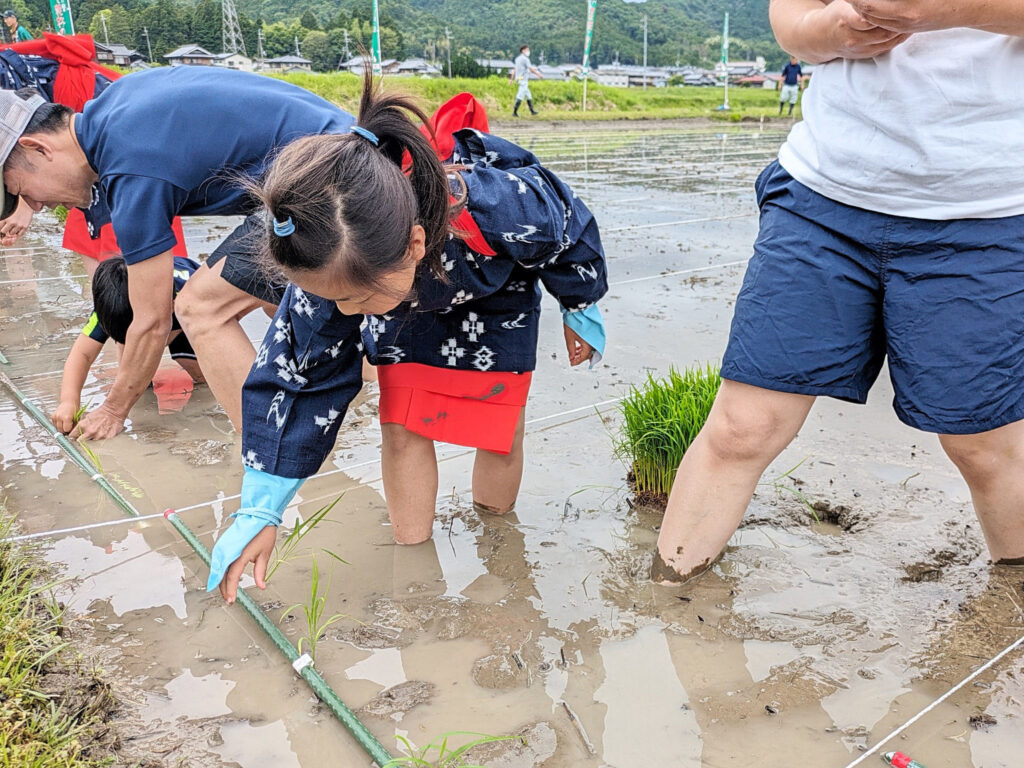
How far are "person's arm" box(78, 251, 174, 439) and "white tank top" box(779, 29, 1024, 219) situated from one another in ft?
5.71

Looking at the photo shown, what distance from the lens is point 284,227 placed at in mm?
1481

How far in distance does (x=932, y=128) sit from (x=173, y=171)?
1.84 meters

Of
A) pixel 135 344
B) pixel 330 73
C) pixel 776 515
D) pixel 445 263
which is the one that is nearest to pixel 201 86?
pixel 135 344

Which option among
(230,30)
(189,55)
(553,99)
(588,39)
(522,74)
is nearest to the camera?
(189,55)

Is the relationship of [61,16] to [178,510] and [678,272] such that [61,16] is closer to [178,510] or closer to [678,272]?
[678,272]

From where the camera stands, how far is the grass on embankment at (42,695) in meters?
1.36

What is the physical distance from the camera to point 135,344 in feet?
8.30

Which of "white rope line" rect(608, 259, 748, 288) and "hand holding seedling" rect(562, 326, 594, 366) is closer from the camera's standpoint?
"hand holding seedling" rect(562, 326, 594, 366)

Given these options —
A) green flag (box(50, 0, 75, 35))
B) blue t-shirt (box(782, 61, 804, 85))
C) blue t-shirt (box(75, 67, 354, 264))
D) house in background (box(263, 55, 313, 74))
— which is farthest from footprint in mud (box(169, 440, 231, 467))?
blue t-shirt (box(782, 61, 804, 85))

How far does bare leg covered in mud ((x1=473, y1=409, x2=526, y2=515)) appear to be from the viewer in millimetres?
2316

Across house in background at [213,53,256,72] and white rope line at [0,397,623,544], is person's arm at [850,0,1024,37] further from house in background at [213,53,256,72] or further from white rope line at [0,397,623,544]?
house in background at [213,53,256,72]

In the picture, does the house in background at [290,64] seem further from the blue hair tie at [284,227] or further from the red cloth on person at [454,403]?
the blue hair tie at [284,227]

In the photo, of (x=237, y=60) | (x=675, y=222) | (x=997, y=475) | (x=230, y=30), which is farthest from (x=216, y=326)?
(x=237, y=60)

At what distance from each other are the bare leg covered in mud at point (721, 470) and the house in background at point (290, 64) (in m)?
18.7
